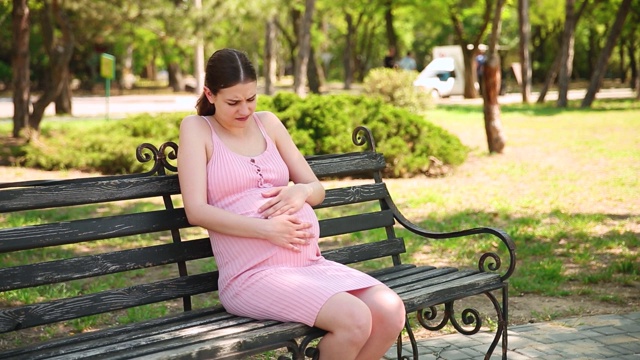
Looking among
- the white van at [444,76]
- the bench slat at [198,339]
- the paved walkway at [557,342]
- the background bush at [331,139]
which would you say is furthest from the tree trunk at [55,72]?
the white van at [444,76]

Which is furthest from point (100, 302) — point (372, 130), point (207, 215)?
point (372, 130)

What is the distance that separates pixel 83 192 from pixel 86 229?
0.55ft

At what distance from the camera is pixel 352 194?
454cm

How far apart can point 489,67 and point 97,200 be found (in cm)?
1064

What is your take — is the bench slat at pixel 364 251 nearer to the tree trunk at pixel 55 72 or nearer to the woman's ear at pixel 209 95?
the woman's ear at pixel 209 95

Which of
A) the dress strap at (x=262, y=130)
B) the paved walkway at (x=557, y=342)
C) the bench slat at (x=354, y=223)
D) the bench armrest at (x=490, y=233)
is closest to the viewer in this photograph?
the dress strap at (x=262, y=130)

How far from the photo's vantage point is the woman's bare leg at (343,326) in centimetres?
335

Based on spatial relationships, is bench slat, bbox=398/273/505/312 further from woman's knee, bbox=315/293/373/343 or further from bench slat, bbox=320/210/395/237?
bench slat, bbox=320/210/395/237

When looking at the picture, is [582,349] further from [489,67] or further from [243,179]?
[489,67]

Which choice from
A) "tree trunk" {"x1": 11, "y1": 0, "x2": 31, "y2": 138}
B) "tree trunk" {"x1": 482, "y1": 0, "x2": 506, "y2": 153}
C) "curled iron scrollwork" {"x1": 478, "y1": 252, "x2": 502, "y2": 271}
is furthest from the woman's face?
"tree trunk" {"x1": 11, "y1": 0, "x2": 31, "y2": 138}

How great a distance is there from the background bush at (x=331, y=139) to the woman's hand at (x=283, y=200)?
785 cm

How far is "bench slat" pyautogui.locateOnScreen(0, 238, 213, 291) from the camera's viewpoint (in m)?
3.41

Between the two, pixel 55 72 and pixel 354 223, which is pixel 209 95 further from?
pixel 55 72

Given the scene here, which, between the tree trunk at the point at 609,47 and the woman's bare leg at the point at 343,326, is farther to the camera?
the tree trunk at the point at 609,47
